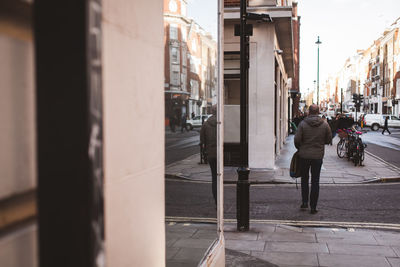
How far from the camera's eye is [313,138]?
7426mm

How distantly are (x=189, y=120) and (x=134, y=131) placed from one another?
111 cm

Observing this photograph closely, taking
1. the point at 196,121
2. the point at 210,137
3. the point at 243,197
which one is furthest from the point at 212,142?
the point at 243,197

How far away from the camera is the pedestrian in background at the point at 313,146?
24.3ft

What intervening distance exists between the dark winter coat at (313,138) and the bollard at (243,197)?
194 cm

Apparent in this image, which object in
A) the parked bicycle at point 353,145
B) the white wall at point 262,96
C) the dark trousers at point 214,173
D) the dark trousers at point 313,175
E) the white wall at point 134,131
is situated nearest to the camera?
the white wall at point 134,131

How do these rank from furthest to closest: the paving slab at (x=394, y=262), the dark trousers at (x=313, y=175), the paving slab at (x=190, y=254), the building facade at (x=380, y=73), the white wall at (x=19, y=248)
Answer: the building facade at (x=380, y=73) → the dark trousers at (x=313, y=175) → the paving slab at (x=394, y=262) → the paving slab at (x=190, y=254) → the white wall at (x=19, y=248)

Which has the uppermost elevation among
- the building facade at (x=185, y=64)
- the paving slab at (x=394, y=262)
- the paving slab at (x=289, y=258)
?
the building facade at (x=185, y=64)

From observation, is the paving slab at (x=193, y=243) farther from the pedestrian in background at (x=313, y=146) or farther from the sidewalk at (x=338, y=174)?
the sidewalk at (x=338, y=174)

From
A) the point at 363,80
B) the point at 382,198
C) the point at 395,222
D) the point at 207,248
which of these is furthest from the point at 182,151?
the point at 363,80

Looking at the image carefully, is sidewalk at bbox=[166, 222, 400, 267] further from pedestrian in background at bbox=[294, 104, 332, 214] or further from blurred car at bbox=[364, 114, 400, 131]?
blurred car at bbox=[364, 114, 400, 131]

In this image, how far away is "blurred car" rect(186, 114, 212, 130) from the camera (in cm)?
287

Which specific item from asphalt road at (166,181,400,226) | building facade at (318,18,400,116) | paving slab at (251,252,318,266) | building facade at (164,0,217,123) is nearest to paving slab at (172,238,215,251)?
building facade at (164,0,217,123)

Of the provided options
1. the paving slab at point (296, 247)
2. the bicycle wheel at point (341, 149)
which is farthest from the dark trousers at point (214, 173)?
the bicycle wheel at point (341, 149)

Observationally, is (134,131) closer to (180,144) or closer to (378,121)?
(180,144)
